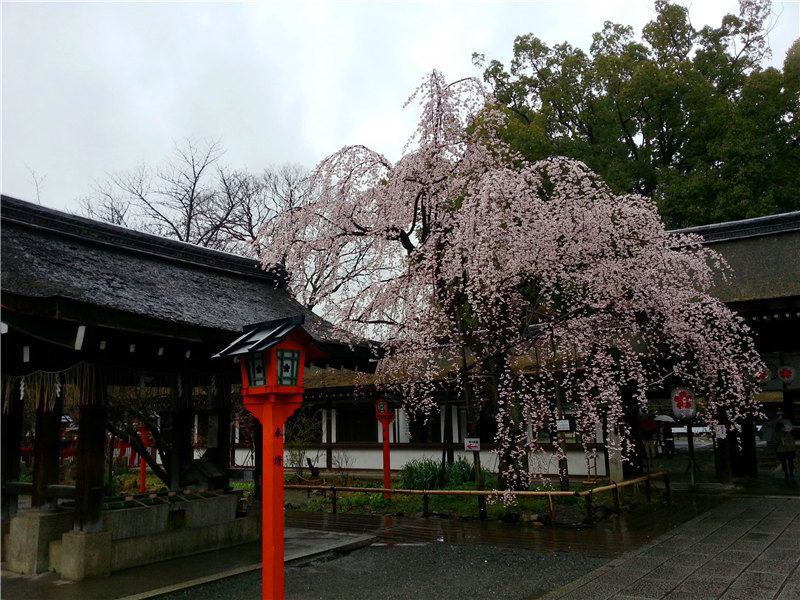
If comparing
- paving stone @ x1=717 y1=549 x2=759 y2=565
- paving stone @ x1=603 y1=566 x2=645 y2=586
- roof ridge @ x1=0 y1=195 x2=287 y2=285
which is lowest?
paving stone @ x1=717 y1=549 x2=759 y2=565

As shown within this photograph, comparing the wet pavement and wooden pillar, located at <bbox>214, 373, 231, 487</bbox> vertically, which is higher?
wooden pillar, located at <bbox>214, 373, 231, 487</bbox>

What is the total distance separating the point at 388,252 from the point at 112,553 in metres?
6.82

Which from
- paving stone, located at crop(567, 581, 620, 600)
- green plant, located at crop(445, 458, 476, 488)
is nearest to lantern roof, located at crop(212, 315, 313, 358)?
paving stone, located at crop(567, 581, 620, 600)

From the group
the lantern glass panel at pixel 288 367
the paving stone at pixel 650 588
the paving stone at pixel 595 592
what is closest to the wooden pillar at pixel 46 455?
the lantern glass panel at pixel 288 367

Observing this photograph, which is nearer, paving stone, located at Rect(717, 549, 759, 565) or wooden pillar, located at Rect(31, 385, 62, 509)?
paving stone, located at Rect(717, 549, 759, 565)

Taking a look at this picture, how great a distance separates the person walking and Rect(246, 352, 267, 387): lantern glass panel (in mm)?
14004

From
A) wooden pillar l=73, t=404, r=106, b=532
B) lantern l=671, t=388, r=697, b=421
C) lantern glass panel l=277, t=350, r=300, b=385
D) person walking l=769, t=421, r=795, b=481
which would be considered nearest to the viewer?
lantern glass panel l=277, t=350, r=300, b=385

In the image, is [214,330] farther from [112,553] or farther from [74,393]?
[112,553]

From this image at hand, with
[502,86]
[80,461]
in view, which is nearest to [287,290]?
[80,461]

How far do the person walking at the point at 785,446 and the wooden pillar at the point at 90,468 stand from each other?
1463 centimetres

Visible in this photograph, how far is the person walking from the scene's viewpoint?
14641 millimetres

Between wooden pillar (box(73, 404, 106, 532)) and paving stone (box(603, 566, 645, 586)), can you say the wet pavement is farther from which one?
wooden pillar (box(73, 404, 106, 532))

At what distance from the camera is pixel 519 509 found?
36.9 feet

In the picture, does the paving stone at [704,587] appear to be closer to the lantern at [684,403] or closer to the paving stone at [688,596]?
the paving stone at [688,596]
